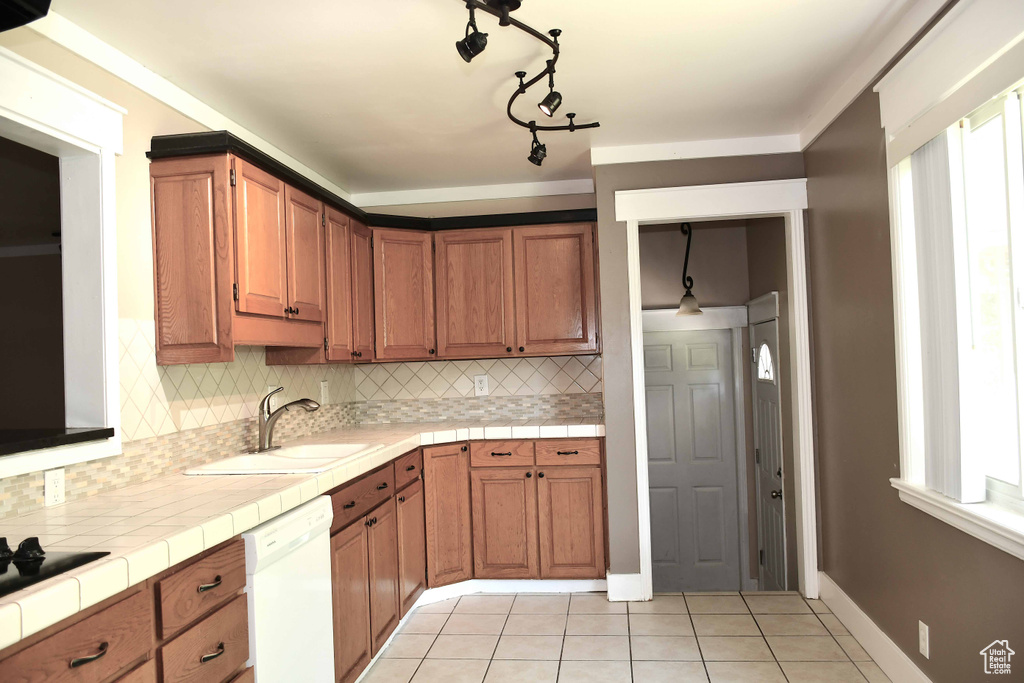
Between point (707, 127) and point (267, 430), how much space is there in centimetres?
266

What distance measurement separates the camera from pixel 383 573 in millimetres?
3064

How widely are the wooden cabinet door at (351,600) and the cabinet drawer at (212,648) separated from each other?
60 cm

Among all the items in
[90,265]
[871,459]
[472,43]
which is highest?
[472,43]

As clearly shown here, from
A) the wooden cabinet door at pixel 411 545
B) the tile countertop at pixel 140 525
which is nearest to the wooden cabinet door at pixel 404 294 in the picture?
the wooden cabinet door at pixel 411 545

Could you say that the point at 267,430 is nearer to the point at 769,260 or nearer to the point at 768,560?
the point at 769,260

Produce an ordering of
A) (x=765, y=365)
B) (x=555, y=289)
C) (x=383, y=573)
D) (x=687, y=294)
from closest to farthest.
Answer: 1. (x=383, y=573)
2. (x=555, y=289)
3. (x=765, y=365)
4. (x=687, y=294)

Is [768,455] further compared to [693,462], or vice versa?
[693,462]

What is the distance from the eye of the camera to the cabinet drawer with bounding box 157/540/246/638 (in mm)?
1635

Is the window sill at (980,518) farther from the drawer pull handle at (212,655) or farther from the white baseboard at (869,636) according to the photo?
the drawer pull handle at (212,655)

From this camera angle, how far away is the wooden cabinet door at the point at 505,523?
12.6 feet

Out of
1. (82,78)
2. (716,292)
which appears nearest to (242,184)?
(82,78)

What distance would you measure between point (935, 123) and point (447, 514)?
2.91 metres

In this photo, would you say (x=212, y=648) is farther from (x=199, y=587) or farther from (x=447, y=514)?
(x=447, y=514)

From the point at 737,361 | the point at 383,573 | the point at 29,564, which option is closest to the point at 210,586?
the point at 29,564
